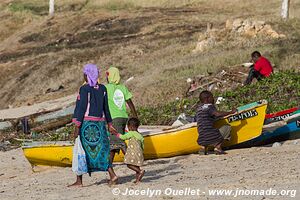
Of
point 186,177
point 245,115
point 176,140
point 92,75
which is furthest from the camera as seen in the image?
point 245,115

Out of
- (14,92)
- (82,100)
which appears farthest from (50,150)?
(14,92)

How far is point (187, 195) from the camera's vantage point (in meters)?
9.02

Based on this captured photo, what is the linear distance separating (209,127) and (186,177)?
1995 millimetres

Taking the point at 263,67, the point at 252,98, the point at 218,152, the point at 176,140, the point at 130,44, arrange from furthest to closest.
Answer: the point at 130,44, the point at 263,67, the point at 252,98, the point at 176,140, the point at 218,152

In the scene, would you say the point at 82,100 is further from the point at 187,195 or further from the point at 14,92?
the point at 14,92

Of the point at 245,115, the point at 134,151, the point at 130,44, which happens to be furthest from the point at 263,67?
the point at 130,44

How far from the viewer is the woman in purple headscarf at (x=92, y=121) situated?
394 inches

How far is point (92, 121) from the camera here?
33.0 ft

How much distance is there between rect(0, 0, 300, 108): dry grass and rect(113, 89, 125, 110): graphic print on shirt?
26.5ft

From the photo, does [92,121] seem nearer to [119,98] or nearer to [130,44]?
[119,98]

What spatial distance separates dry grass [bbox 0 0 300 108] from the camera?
73.6 feet

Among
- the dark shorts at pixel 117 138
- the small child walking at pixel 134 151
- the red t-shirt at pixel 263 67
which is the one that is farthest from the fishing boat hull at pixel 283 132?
the red t-shirt at pixel 263 67

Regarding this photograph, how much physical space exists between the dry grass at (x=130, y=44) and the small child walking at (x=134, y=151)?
29.6 ft

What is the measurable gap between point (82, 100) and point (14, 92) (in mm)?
19089
